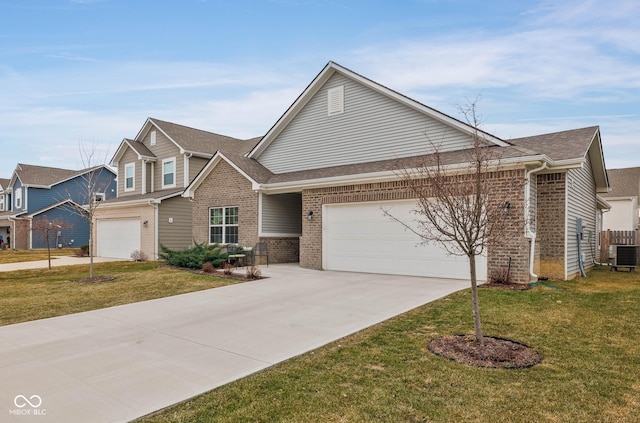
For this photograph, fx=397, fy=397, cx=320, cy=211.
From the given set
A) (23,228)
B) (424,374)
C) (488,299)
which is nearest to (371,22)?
(488,299)

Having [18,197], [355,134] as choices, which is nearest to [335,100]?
[355,134]

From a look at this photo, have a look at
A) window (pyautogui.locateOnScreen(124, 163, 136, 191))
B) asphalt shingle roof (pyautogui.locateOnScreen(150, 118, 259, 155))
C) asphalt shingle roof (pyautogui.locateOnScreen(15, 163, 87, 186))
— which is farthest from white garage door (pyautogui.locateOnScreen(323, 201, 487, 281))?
asphalt shingle roof (pyautogui.locateOnScreen(15, 163, 87, 186))

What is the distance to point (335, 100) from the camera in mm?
15711

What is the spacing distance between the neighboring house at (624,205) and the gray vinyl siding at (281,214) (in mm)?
27062

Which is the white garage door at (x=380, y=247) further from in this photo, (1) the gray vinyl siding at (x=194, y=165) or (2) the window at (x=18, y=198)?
(2) the window at (x=18, y=198)

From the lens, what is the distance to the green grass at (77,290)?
8.45 meters

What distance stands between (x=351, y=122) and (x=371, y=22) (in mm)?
3675

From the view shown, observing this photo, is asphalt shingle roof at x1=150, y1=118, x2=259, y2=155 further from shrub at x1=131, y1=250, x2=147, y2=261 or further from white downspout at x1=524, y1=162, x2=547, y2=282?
white downspout at x1=524, y1=162, x2=547, y2=282

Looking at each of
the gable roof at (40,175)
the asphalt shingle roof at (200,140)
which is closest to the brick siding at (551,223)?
the asphalt shingle roof at (200,140)

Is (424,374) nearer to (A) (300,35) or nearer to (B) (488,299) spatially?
(B) (488,299)

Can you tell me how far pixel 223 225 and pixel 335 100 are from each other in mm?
7178

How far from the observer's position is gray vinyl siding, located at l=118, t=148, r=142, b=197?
978 inches

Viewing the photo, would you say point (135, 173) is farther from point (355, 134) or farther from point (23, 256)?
point (355, 134)

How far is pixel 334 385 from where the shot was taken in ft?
13.5
